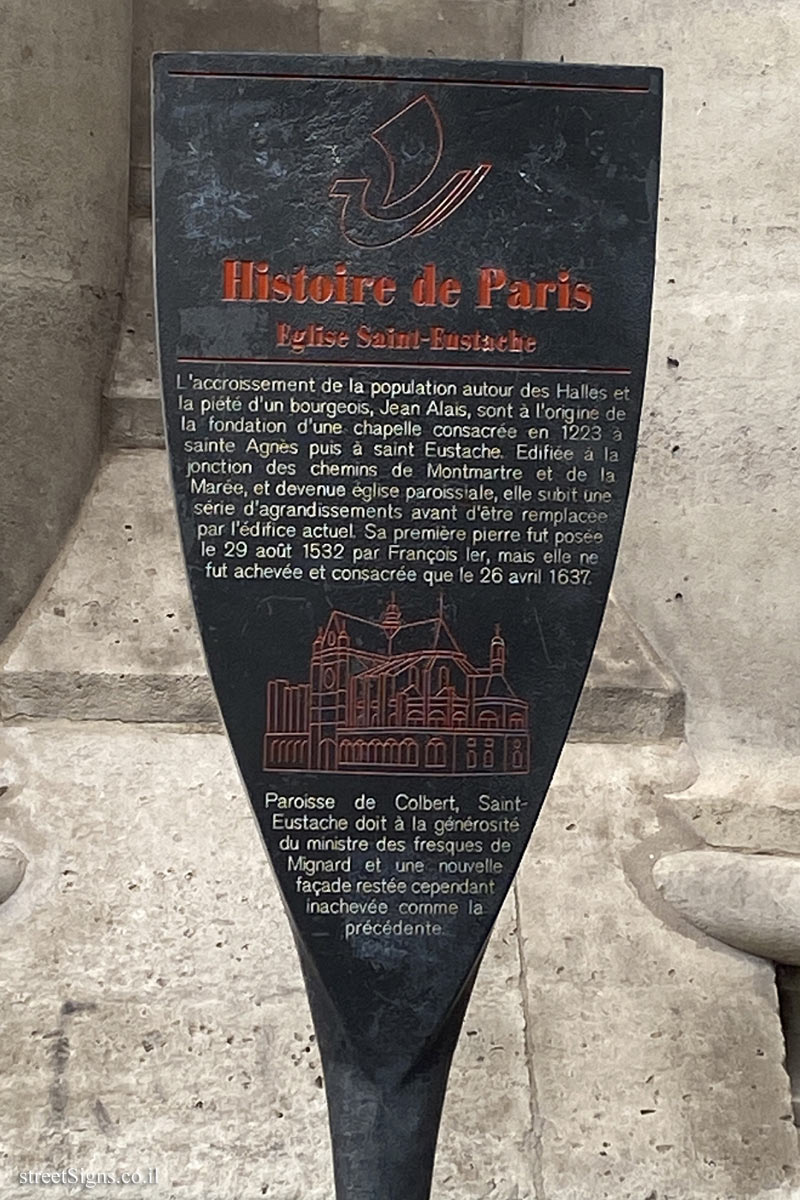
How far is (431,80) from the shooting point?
2062mm

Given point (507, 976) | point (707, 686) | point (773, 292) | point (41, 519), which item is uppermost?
point (773, 292)

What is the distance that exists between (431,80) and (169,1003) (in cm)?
180

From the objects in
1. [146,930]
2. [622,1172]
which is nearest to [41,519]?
[146,930]

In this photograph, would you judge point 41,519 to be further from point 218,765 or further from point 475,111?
→ point 475,111

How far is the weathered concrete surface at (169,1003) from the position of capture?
2699 mm

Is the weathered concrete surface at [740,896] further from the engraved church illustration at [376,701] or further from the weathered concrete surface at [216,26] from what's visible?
the weathered concrete surface at [216,26]

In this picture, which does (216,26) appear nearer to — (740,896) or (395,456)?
(395,456)

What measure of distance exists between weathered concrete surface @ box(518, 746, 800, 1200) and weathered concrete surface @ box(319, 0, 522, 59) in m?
2.03

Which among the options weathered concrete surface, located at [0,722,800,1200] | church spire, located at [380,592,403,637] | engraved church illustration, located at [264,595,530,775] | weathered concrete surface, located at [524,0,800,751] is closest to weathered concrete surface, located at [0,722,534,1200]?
weathered concrete surface, located at [0,722,800,1200]

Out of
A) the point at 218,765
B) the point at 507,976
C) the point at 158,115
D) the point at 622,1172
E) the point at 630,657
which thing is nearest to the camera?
the point at 158,115

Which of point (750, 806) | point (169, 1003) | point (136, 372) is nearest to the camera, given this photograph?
point (169, 1003)

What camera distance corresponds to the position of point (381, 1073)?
7.02ft

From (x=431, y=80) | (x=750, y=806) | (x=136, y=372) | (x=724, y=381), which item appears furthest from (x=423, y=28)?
(x=750, y=806)

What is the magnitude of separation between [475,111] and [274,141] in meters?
0.29
